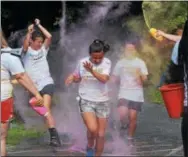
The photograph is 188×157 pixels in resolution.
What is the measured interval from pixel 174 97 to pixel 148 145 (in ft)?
9.77

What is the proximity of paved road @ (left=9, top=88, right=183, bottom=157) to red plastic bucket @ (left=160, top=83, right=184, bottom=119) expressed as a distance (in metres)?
2.21

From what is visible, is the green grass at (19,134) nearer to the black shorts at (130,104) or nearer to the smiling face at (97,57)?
the black shorts at (130,104)

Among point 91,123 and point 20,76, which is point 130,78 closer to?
point 91,123

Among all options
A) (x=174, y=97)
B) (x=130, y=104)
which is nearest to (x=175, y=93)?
(x=174, y=97)

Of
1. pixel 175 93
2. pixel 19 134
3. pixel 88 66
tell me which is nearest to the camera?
pixel 175 93

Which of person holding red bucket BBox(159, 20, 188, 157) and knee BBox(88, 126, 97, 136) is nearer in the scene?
person holding red bucket BBox(159, 20, 188, 157)

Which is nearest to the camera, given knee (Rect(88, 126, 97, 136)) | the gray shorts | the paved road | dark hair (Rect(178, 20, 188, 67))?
dark hair (Rect(178, 20, 188, 67))

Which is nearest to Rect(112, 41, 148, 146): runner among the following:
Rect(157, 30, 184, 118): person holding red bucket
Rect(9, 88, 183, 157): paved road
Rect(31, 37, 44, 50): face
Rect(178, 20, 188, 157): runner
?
Rect(9, 88, 183, 157): paved road

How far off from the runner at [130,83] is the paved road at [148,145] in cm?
31

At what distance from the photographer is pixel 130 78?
7949 millimetres

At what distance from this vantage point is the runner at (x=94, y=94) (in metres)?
6.77

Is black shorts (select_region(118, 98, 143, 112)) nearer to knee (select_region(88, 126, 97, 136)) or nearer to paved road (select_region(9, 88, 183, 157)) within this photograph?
paved road (select_region(9, 88, 183, 157))

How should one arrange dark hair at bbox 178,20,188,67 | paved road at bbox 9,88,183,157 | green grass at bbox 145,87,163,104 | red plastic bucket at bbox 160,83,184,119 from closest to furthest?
dark hair at bbox 178,20,188,67, red plastic bucket at bbox 160,83,184,119, paved road at bbox 9,88,183,157, green grass at bbox 145,87,163,104

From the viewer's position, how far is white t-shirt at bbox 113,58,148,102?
7.92 m
